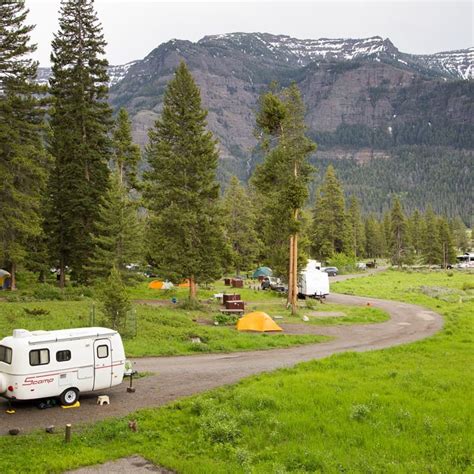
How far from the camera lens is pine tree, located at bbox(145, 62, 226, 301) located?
39125 mm

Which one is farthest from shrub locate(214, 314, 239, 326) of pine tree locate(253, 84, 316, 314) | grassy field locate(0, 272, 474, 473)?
grassy field locate(0, 272, 474, 473)

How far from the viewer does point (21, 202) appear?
111ft

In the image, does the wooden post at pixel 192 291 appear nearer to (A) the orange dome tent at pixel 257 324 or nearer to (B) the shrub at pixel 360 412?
(A) the orange dome tent at pixel 257 324

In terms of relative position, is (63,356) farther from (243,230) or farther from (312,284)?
(243,230)

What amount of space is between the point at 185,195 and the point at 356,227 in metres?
Result: 81.6

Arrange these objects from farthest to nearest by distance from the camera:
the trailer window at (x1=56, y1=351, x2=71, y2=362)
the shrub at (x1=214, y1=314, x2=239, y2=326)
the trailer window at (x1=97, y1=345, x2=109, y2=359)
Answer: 1. the shrub at (x1=214, y1=314, x2=239, y2=326)
2. the trailer window at (x1=97, y1=345, x2=109, y2=359)
3. the trailer window at (x1=56, y1=351, x2=71, y2=362)

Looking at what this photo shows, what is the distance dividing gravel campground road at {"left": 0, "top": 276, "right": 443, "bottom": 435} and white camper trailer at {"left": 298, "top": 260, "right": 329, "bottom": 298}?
44.6 feet

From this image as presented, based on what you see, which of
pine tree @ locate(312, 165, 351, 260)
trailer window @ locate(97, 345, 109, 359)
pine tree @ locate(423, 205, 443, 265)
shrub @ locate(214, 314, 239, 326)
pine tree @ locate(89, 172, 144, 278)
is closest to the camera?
trailer window @ locate(97, 345, 109, 359)

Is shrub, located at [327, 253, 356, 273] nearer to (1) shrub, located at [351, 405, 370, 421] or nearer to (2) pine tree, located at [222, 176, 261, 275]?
(2) pine tree, located at [222, 176, 261, 275]

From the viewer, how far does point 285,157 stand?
36.9 metres

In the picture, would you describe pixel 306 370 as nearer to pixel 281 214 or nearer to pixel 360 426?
pixel 360 426

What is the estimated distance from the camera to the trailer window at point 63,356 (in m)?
16.7

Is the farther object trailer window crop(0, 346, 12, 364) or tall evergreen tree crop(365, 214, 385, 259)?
tall evergreen tree crop(365, 214, 385, 259)

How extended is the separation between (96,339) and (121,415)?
9.67 ft
